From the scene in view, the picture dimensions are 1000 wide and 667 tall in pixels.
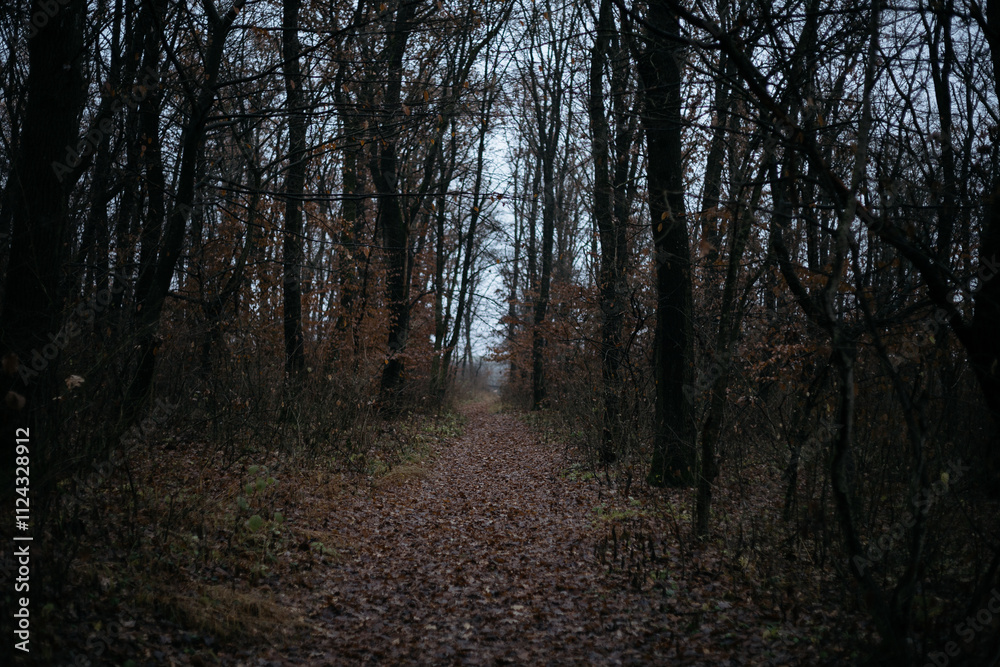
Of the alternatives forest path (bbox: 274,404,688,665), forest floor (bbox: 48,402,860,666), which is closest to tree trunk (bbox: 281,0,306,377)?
forest path (bbox: 274,404,688,665)

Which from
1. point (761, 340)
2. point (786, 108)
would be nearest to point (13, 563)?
point (786, 108)

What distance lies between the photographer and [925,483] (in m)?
3.58

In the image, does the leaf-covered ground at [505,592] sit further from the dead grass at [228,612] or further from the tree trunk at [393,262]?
the tree trunk at [393,262]

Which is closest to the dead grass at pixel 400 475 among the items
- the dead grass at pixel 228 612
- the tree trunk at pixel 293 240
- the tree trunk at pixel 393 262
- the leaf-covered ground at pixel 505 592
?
the leaf-covered ground at pixel 505 592

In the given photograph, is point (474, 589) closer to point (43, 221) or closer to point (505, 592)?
point (505, 592)

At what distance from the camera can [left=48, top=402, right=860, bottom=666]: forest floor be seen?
14.1 feet

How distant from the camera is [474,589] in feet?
18.7

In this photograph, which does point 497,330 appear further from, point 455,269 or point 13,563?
point 13,563

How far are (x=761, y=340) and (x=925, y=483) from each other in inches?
316

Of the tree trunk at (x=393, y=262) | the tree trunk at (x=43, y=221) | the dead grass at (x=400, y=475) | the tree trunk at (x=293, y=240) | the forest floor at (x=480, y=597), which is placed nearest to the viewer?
the forest floor at (x=480, y=597)

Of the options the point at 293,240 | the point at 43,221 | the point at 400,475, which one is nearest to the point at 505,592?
the point at 400,475

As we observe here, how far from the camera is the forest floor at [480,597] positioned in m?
4.29

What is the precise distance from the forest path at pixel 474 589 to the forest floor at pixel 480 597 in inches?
0.7

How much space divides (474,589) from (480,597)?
190mm
